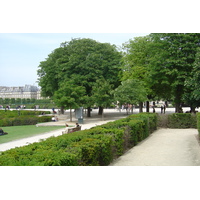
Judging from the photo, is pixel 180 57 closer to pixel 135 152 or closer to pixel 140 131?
pixel 140 131

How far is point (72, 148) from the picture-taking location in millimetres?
6711

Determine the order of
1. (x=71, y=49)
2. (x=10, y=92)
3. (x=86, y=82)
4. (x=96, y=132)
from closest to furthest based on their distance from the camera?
(x=96, y=132) < (x=86, y=82) < (x=71, y=49) < (x=10, y=92)

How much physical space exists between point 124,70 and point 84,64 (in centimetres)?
551

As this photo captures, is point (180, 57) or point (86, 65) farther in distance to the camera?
point (86, 65)

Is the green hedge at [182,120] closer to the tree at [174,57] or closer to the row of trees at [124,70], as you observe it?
the row of trees at [124,70]

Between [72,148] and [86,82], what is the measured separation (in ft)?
82.3

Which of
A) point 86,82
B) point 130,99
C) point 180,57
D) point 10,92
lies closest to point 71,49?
point 86,82

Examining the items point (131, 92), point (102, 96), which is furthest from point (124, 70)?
point (131, 92)

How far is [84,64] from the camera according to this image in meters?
32.5

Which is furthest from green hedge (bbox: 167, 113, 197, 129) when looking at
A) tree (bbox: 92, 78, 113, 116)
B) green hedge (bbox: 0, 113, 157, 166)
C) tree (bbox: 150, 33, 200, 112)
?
green hedge (bbox: 0, 113, 157, 166)

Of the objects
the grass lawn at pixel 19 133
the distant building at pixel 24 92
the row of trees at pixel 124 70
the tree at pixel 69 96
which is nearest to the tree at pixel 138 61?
the row of trees at pixel 124 70

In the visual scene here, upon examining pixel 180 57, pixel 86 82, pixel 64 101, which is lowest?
pixel 64 101

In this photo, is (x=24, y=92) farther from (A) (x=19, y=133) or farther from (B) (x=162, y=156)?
(B) (x=162, y=156)

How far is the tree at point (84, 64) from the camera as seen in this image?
1273 inches
